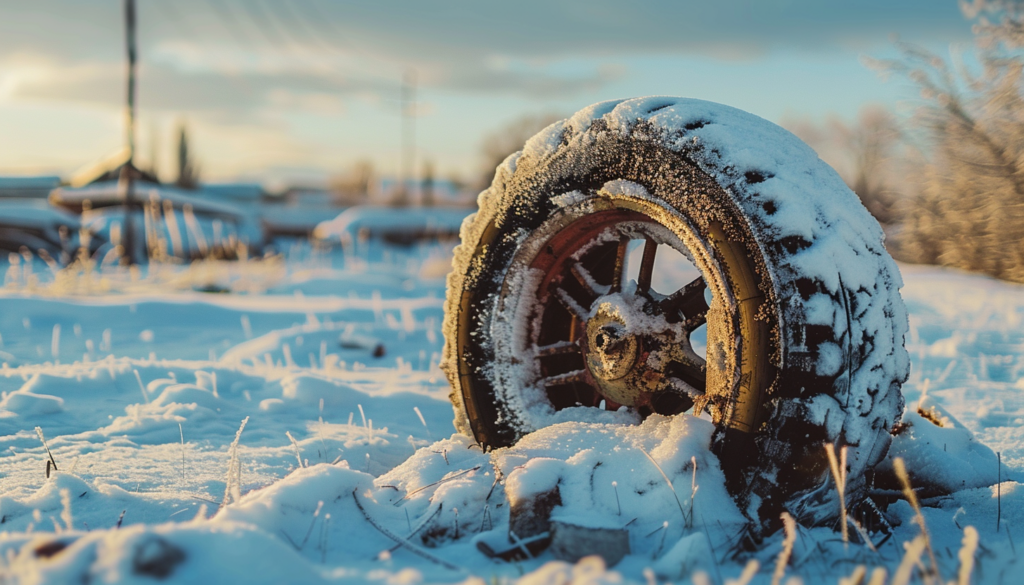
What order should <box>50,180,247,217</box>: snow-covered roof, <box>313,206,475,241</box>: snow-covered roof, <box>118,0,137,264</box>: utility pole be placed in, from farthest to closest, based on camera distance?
<box>313,206,475,241</box>: snow-covered roof, <box>50,180,247,217</box>: snow-covered roof, <box>118,0,137,264</box>: utility pole

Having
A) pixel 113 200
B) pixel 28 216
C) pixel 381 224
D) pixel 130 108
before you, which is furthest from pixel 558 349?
pixel 113 200

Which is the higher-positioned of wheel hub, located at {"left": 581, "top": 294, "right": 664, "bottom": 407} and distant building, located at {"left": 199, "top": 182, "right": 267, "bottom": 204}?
wheel hub, located at {"left": 581, "top": 294, "right": 664, "bottom": 407}

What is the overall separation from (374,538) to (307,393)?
1.59 metres

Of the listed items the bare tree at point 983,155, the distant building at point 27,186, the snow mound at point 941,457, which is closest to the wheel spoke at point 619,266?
the snow mound at point 941,457

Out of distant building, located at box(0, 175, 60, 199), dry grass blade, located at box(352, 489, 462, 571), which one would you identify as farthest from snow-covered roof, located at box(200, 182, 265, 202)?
dry grass blade, located at box(352, 489, 462, 571)

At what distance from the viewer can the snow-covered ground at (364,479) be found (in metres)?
1.14

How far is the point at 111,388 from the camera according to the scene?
9.73 ft

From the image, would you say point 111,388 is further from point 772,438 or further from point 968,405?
point 968,405

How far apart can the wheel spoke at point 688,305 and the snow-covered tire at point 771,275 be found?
0.54 ft

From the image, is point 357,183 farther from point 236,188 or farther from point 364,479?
point 364,479

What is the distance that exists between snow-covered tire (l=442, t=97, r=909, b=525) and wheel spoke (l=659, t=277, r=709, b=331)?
0.54 feet

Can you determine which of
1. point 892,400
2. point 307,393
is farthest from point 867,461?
point 307,393

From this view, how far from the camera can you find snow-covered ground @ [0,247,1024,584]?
1.14 meters

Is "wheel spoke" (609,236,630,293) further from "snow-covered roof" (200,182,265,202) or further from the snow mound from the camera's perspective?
"snow-covered roof" (200,182,265,202)
